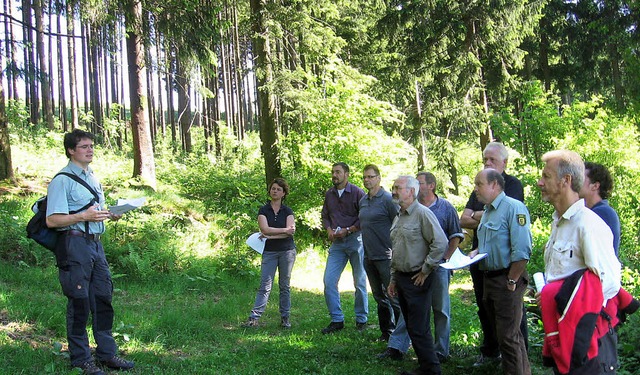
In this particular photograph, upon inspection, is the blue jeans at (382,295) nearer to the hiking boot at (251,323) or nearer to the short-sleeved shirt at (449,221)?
the short-sleeved shirt at (449,221)

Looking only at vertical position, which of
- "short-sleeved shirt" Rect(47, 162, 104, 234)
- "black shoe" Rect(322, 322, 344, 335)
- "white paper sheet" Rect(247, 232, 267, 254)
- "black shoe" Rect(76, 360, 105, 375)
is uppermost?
"short-sleeved shirt" Rect(47, 162, 104, 234)

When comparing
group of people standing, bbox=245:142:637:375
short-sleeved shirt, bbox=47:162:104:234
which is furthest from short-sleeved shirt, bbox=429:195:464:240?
short-sleeved shirt, bbox=47:162:104:234

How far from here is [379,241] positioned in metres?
6.13

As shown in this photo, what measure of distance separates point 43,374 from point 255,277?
17.1ft

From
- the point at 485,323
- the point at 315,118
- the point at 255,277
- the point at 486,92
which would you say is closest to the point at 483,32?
the point at 486,92

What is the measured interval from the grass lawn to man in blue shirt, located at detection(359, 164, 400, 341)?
422mm

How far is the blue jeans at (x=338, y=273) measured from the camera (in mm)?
6762

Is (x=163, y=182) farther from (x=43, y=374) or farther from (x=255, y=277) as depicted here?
(x=43, y=374)

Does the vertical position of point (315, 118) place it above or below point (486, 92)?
below

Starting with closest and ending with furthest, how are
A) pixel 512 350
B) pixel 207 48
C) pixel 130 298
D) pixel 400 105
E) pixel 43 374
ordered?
pixel 512 350
pixel 43 374
pixel 130 298
pixel 207 48
pixel 400 105

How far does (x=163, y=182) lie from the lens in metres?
16.4

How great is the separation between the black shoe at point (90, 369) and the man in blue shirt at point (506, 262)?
3516 mm

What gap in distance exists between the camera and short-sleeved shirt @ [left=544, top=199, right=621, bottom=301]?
262cm

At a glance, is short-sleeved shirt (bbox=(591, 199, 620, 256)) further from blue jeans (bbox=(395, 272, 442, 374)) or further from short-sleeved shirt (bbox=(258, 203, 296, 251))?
short-sleeved shirt (bbox=(258, 203, 296, 251))
